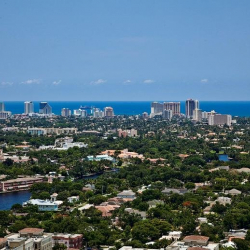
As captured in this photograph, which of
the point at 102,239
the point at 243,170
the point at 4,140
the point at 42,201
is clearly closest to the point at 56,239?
the point at 102,239

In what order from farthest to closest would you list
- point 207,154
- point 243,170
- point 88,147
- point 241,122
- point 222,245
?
1. point 241,122
2. point 88,147
3. point 207,154
4. point 243,170
5. point 222,245

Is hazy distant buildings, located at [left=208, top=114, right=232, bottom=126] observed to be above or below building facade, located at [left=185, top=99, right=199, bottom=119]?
below

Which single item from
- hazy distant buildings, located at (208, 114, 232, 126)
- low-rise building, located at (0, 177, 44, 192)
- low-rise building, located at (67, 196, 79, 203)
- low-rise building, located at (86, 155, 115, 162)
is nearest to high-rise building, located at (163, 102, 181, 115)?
hazy distant buildings, located at (208, 114, 232, 126)

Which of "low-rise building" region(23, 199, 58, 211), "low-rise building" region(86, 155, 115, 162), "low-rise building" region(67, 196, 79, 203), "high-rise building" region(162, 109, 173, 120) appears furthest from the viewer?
"high-rise building" region(162, 109, 173, 120)

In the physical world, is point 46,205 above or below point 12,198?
above

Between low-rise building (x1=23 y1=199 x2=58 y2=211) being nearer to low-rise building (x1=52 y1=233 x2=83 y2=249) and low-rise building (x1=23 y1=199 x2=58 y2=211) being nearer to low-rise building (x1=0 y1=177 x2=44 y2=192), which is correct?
low-rise building (x1=52 y1=233 x2=83 y2=249)

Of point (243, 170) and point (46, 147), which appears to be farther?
point (46, 147)

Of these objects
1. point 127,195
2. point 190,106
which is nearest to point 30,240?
point 127,195

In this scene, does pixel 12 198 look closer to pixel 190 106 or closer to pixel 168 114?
pixel 168 114

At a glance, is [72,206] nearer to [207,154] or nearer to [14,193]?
[14,193]
